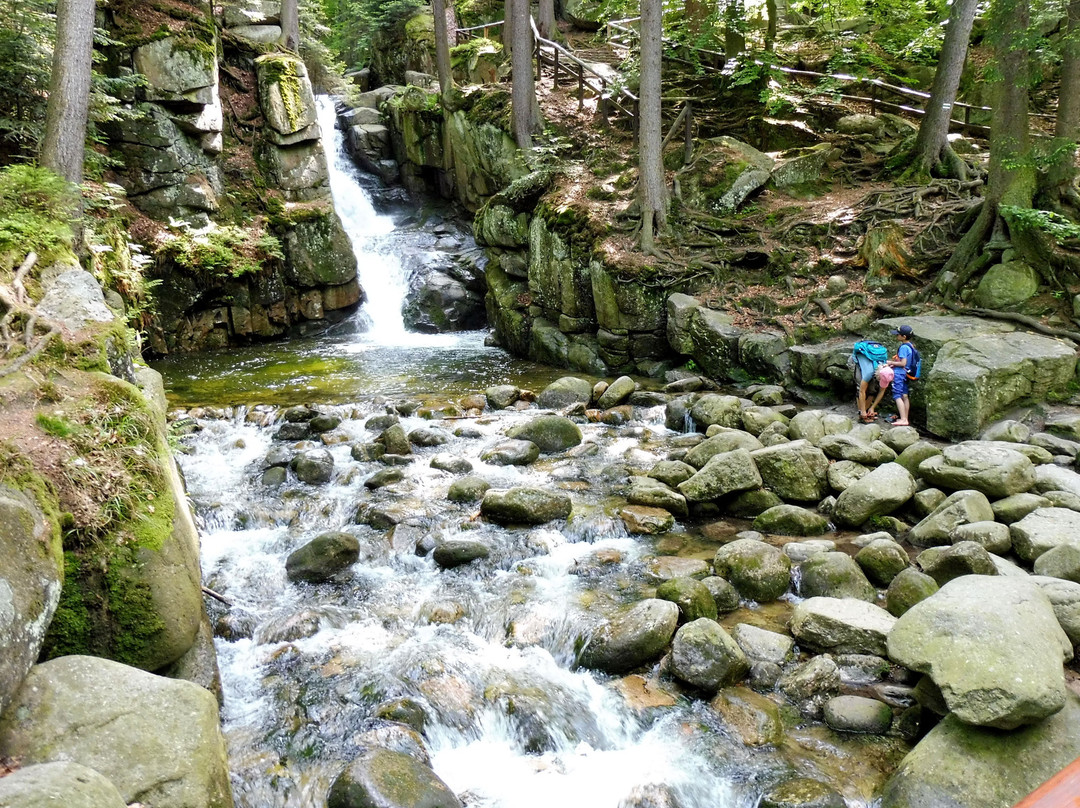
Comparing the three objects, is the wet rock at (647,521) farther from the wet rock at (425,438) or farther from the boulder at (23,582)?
the boulder at (23,582)

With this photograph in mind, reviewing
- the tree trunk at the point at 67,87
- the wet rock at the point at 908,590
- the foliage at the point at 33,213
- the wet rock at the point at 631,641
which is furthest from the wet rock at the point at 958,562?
the tree trunk at the point at 67,87

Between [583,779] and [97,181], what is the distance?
14.5 m

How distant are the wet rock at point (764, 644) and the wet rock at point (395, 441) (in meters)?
5.52

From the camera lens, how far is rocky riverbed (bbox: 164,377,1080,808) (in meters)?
3.88

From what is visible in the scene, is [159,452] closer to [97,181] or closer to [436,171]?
[97,181]

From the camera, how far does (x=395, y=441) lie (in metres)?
9.41

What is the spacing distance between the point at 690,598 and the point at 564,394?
21.5 ft

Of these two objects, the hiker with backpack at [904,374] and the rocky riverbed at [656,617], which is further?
the hiker with backpack at [904,374]

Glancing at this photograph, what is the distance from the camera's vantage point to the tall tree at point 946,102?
13.1 meters

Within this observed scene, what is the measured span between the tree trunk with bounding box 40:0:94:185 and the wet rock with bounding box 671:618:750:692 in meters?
9.94

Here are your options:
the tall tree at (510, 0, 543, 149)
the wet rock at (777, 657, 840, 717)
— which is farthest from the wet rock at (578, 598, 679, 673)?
the tall tree at (510, 0, 543, 149)

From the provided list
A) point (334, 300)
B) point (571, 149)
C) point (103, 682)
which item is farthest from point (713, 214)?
point (103, 682)

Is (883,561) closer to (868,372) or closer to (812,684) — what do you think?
(812,684)

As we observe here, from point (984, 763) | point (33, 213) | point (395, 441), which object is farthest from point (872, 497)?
point (33, 213)
